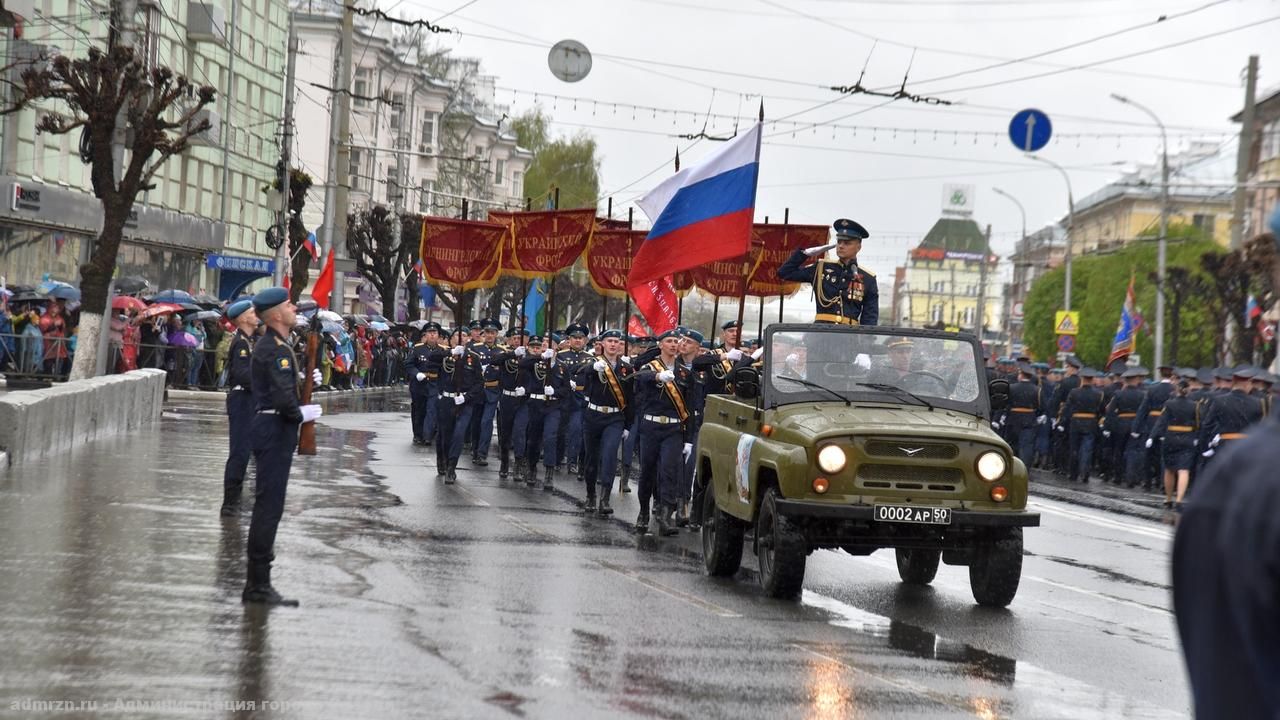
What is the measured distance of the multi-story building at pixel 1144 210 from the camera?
293 feet

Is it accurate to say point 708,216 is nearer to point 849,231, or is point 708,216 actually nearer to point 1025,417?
point 849,231

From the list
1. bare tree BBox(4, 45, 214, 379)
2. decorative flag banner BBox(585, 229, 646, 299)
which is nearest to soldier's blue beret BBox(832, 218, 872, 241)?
bare tree BBox(4, 45, 214, 379)

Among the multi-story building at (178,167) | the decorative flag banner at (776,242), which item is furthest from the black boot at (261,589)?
the multi-story building at (178,167)

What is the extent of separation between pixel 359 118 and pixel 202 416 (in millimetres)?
54272

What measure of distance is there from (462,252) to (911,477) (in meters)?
22.1

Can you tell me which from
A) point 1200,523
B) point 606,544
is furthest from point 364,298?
point 1200,523

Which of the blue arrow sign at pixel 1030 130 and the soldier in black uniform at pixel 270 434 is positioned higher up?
the blue arrow sign at pixel 1030 130

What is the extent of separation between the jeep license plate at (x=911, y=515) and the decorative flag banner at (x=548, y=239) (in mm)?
18664

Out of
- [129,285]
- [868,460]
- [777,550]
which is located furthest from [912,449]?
[129,285]

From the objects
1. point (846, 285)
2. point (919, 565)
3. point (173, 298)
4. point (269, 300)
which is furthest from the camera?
point (173, 298)

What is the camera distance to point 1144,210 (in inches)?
4186

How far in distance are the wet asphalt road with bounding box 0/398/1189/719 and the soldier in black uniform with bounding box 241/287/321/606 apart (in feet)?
0.94

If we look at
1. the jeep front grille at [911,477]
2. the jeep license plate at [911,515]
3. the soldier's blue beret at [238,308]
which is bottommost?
the jeep license plate at [911,515]

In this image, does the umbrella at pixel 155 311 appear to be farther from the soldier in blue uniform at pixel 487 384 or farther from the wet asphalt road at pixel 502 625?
the wet asphalt road at pixel 502 625
